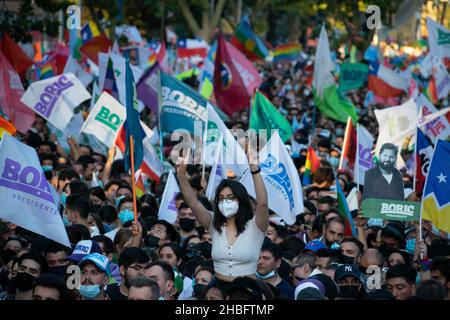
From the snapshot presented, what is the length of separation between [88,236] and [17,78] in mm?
7066

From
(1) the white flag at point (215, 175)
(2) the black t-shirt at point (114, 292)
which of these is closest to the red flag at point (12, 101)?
(1) the white flag at point (215, 175)

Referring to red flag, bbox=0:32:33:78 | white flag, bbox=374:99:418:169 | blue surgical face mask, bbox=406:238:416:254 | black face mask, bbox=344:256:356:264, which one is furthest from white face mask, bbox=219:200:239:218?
red flag, bbox=0:32:33:78

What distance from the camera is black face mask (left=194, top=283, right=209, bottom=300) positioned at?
780 cm

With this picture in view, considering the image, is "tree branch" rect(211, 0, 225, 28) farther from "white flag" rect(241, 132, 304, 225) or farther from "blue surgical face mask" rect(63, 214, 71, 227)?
"blue surgical face mask" rect(63, 214, 71, 227)

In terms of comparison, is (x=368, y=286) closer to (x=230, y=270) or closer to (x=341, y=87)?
(x=230, y=270)

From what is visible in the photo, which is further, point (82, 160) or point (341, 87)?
point (341, 87)

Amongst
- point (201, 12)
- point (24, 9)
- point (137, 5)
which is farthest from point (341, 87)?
point (201, 12)

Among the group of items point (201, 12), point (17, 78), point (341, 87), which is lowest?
point (201, 12)

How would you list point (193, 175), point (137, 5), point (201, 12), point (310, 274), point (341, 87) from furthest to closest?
point (201, 12) < point (137, 5) < point (341, 87) < point (193, 175) < point (310, 274)

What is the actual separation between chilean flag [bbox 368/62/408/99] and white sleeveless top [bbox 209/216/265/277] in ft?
54.5

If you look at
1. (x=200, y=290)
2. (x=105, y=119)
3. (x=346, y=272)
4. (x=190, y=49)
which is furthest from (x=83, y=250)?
(x=190, y=49)

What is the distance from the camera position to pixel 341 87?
23109mm

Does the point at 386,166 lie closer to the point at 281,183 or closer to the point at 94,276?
the point at 281,183

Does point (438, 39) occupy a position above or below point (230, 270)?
below
